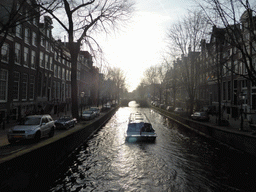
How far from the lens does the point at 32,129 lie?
492 inches

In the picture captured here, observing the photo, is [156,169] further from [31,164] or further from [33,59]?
[33,59]

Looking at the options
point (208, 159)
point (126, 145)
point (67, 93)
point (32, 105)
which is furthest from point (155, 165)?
point (67, 93)

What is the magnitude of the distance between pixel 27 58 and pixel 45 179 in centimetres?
2271

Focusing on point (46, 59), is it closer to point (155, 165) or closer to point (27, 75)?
point (27, 75)

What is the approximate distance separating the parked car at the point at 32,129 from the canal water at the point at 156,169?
9.04 feet

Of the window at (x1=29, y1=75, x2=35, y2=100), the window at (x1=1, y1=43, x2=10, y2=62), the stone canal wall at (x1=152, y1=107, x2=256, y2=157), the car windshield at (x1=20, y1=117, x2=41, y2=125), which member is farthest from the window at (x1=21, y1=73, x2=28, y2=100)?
the stone canal wall at (x1=152, y1=107, x2=256, y2=157)

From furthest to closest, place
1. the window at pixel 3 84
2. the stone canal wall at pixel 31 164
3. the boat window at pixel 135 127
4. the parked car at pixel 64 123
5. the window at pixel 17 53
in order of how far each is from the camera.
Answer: the window at pixel 17 53
the window at pixel 3 84
the parked car at pixel 64 123
the boat window at pixel 135 127
the stone canal wall at pixel 31 164

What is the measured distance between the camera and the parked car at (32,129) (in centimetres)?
1206

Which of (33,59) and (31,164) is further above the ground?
(33,59)

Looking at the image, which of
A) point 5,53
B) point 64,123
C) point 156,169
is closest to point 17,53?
point 5,53

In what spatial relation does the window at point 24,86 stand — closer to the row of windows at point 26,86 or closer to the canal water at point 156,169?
the row of windows at point 26,86

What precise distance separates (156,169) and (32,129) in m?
8.07

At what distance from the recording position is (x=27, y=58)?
26906 millimetres

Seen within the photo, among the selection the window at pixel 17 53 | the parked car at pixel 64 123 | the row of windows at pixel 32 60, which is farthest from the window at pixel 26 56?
the parked car at pixel 64 123
